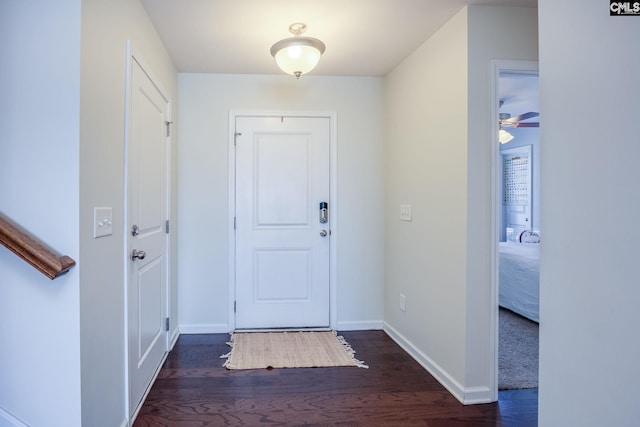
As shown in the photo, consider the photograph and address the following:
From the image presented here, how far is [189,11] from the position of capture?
2178mm

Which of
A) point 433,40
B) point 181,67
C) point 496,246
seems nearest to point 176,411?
point 496,246

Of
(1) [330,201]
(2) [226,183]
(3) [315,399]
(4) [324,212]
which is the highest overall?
(2) [226,183]

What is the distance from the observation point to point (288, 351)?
287cm

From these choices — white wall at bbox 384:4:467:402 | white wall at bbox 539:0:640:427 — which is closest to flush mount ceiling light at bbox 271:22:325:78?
white wall at bbox 384:4:467:402

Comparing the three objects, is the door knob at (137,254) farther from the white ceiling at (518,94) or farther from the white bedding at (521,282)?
the white ceiling at (518,94)

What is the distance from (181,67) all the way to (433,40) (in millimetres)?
2115

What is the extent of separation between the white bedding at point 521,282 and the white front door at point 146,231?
3.14m

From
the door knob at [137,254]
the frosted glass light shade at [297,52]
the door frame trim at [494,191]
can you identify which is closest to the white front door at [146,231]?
the door knob at [137,254]

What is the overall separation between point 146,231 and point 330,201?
1.68 meters

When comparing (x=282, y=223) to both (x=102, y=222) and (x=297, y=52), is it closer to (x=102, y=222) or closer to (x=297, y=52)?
(x=297, y=52)

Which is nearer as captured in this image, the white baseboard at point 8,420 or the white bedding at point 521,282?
the white baseboard at point 8,420

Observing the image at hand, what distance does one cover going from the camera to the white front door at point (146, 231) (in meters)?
1.92

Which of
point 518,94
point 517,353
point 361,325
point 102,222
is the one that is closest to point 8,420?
point 102,222

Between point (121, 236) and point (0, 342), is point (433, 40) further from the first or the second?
point (0, 342)
